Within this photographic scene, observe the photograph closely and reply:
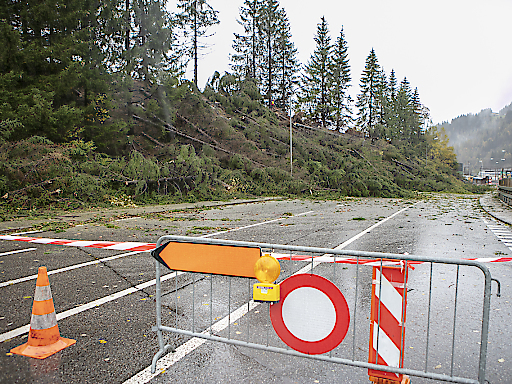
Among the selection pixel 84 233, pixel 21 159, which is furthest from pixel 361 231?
pixel 21 159

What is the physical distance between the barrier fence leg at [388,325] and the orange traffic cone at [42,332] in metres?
2.75

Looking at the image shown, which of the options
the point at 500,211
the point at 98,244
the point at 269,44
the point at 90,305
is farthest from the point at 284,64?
the point at 90,305

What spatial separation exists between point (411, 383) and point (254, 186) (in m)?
25.0

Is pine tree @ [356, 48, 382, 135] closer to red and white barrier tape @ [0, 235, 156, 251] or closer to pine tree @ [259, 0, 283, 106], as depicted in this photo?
pine tree @ [259, 0, 283, 106]

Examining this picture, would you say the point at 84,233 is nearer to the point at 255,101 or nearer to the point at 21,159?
the point at 21,159

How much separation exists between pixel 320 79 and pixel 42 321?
58167 millimetres

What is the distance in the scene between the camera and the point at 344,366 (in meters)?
3.17

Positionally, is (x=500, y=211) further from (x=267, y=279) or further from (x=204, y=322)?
(x=267, y=279)

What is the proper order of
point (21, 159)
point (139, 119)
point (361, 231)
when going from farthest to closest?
point (139, 119), point (21, 159), point (361, 231)

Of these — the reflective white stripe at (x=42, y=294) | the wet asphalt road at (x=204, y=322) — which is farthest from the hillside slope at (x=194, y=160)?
the reflective white stripe at (x=42, y=294)

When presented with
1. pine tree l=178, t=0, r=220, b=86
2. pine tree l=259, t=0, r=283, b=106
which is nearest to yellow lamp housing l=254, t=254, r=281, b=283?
pine tree l=178, t=0, r=220, b=86

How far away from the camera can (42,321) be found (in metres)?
3.46

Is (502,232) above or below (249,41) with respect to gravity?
below

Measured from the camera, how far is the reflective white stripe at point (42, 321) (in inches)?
136
